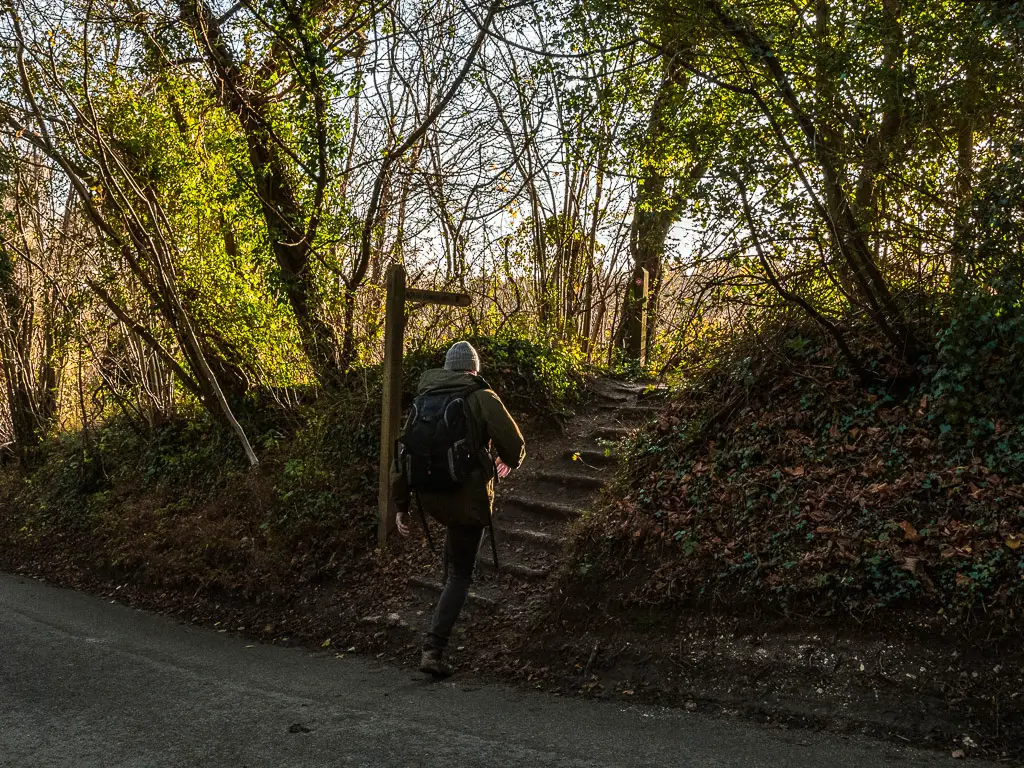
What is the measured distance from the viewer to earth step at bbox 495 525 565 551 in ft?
28.6

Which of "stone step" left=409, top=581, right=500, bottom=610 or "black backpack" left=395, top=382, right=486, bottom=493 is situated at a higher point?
"black backpack" left=395, top=382, right=486, bottom=493

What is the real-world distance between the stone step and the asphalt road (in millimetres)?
1137

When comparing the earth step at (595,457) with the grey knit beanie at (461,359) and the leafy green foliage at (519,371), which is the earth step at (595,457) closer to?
the leafy green foliage at (519,371)

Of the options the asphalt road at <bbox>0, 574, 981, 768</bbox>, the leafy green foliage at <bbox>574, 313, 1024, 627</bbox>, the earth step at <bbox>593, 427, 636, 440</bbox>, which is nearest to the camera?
the asphalt road at <bbox>0, 574, 981, 768</bbox>

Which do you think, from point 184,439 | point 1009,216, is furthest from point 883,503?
point 184,439

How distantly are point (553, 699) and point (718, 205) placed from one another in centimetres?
419

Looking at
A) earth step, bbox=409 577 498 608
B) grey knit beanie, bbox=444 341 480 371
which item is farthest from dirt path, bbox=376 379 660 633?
grey knit beanie, bbox=444 341 480 371

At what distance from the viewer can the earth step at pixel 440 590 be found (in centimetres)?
792

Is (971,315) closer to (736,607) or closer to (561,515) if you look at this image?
(736,607)

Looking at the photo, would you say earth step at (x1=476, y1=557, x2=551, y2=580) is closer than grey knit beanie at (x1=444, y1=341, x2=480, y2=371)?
No

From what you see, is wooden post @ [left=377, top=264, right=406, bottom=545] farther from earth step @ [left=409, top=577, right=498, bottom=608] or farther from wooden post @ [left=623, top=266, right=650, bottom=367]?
wooden post @ [left=623, top=266, right=650, bottom=367]

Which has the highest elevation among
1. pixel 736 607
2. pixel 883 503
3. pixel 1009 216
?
pixel 1009 216

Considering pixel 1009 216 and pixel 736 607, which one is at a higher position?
pixel 1009 216

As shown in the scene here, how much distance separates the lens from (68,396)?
1861 centimetres
